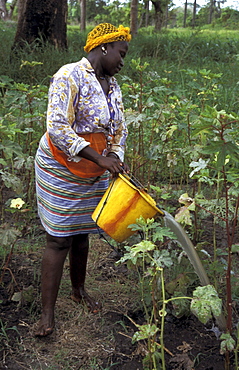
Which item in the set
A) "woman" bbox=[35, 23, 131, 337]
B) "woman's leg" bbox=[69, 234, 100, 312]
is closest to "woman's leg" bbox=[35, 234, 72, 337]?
"woman" bbox=[35, 23, 131, 337]

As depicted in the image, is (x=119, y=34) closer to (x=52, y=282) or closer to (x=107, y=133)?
(x=107, y=133)

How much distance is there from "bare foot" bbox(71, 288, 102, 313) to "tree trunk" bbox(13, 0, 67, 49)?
5.47 m

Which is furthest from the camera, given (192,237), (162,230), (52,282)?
(192,237)

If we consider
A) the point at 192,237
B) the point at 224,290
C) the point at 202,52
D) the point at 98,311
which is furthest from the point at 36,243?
the point at 202,52

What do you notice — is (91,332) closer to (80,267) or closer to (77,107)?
(80,267)

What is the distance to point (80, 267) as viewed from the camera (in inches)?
98.7

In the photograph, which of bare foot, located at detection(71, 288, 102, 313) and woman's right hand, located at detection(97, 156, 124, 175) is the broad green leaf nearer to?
woman's right hand, located at detection(97, 156, 124, 175)

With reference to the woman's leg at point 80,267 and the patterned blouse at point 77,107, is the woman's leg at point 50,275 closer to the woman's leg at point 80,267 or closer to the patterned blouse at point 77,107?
the woman's leg at point 80,267

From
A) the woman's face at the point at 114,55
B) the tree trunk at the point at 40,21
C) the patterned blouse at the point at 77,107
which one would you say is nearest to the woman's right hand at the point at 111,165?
the patterned blouse at the point at 77,107

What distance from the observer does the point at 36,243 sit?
3197mm

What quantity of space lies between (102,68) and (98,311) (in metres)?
1.30

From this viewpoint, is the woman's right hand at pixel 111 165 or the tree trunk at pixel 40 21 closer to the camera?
the woman's right hand at pixel 111 165

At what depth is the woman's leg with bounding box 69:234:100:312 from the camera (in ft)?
8.20

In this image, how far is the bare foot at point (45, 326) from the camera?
2248mm
